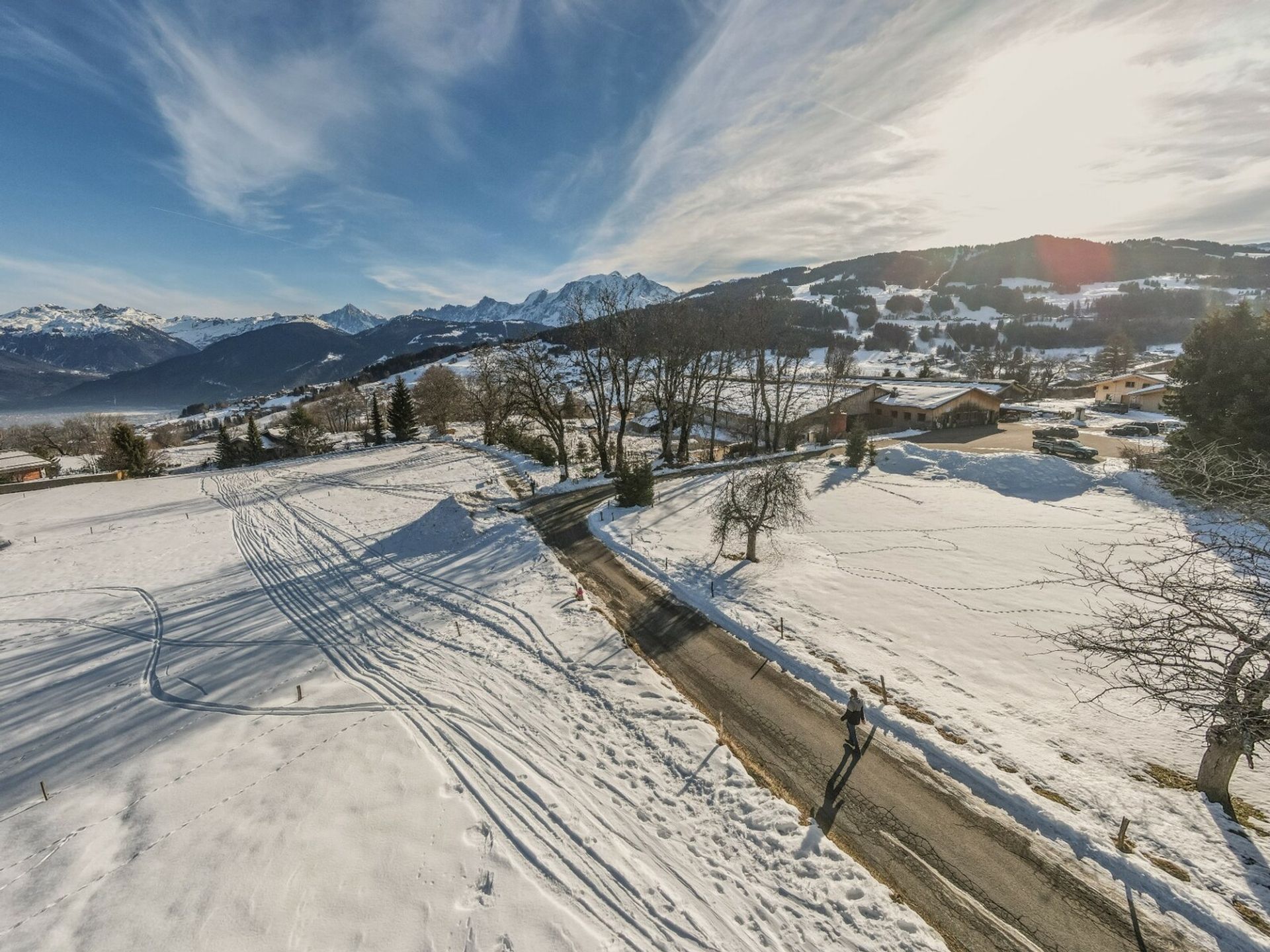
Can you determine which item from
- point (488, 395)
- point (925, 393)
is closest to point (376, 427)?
point (488, 395)

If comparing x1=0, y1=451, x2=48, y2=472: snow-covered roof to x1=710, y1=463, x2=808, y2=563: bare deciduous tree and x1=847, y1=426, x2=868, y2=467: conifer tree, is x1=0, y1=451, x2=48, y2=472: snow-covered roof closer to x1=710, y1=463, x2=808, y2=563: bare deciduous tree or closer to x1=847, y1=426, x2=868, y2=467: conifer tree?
x1=710, y1=463, x2=808, y2=563: bare deciduous tree

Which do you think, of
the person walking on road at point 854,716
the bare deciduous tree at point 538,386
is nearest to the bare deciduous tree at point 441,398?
the bare deciduous tree at point 538,386

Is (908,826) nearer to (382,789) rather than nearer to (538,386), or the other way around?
(382,789)

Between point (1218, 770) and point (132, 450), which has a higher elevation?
point (132, 450)

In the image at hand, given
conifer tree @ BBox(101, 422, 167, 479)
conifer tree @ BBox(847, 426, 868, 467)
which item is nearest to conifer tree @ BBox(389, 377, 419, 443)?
conifer tree @ BBox(101, 422, 167, 479)

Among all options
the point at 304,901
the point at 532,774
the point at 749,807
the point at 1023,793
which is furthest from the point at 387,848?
the point at 1023,793
